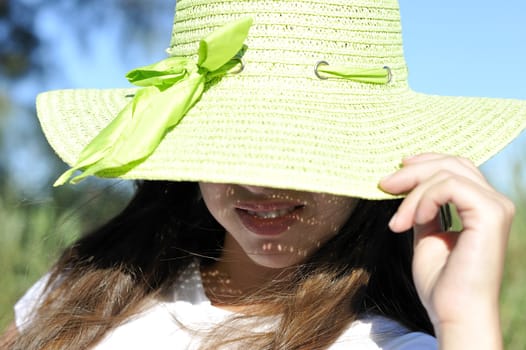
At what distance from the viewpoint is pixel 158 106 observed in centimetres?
155

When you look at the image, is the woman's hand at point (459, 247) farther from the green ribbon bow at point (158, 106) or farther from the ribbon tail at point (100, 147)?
the ribbon tail at point (100, 147)

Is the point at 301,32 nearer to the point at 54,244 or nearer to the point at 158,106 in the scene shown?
the point at 158,106

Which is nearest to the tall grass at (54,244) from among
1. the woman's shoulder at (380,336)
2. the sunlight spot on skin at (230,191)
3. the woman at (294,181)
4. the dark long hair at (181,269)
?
the dark long hair at (181,269)

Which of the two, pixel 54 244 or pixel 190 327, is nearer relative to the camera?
pixel 190 327

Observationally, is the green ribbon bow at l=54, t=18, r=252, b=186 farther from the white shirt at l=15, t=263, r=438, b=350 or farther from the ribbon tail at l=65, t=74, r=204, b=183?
the white shirt at l=15, t=263, r=438, b=350

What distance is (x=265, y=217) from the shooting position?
5.49ft

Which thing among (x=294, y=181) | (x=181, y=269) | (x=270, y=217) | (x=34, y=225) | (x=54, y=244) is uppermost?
(x=294, y=181)

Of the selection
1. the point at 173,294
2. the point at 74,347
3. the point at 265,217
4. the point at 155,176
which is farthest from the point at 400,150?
the point at 74,347

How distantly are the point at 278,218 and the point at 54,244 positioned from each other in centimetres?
97

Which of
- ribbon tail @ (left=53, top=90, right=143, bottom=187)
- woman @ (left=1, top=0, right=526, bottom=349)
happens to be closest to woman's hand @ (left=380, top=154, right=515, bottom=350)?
woman @ (left=1, top=0, right=526, bottom=349)

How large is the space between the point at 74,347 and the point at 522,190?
221 centimetres

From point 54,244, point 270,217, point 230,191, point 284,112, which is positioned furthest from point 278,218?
point 54,244

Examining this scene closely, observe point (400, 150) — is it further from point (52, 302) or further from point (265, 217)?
point (52, 302)

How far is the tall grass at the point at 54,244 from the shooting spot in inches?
95.0
